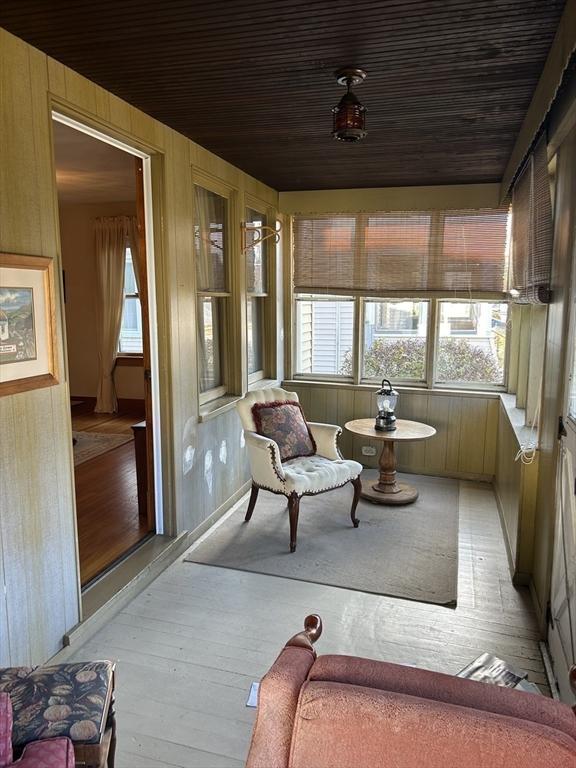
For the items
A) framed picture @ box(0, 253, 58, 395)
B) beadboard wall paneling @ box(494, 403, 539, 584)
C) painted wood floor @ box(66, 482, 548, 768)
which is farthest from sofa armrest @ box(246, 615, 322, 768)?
beadboard wall paneling @ box(494, 403, 539, 584)

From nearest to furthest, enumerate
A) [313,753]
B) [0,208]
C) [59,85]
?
[313,753] → [0,208] → [59,85]

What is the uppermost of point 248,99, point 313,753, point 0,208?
point 248,99

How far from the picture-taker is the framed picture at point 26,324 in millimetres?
2031

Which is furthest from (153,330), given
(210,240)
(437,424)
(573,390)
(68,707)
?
(437,424)

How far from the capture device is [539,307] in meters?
3.46

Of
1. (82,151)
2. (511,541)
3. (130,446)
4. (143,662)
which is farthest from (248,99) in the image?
(130,446)

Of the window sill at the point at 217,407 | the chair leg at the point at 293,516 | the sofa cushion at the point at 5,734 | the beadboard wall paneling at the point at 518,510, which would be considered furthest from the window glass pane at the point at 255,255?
the sofa cushion at the point at 5,734

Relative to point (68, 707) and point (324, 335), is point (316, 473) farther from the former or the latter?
point (68, 707)

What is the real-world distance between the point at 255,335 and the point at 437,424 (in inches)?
71.5

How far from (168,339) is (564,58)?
7.50 ft

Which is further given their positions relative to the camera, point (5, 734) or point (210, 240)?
point (210, 240)

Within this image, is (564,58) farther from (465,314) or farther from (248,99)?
(465,314)

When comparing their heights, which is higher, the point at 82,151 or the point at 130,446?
the point at 82,151

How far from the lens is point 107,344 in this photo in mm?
6887
